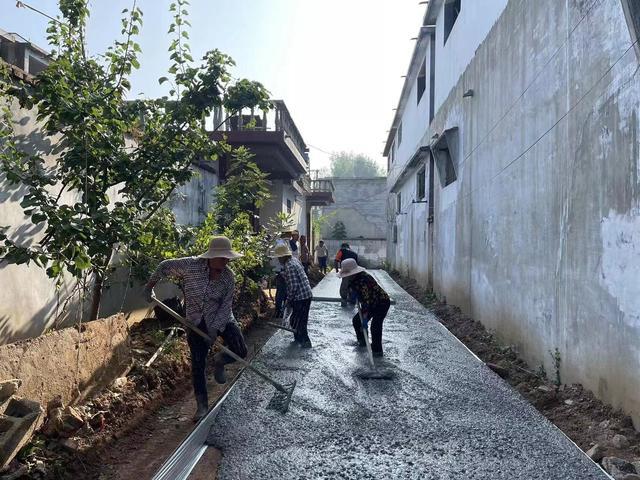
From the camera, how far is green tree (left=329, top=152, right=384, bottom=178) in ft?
255

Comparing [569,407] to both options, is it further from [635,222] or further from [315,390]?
[315,390]

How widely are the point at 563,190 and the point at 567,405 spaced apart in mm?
2008

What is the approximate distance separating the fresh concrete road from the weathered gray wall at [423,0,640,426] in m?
0.77

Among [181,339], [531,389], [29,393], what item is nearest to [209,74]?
[181,339]

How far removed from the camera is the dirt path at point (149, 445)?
3.90 metres

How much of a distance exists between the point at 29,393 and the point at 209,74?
360 centimetres

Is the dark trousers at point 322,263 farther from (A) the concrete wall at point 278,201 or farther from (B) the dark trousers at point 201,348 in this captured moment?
(B) the dark trousers at point 201,348

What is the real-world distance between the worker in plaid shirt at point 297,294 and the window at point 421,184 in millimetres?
10932

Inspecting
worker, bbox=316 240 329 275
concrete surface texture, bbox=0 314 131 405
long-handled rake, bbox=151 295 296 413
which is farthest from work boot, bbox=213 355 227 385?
worker, bbox=316 240 329 275

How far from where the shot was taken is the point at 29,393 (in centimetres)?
392

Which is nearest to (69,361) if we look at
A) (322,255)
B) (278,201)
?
(278,201)

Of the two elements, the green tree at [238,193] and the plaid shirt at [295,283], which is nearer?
the plaid shirt at [295,283]

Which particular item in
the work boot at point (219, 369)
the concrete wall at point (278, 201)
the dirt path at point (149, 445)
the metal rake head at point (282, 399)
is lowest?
the dirt path at point (149, 445)

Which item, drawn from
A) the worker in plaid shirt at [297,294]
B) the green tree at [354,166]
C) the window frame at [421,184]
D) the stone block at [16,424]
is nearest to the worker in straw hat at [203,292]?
the stone block at [16,424]
